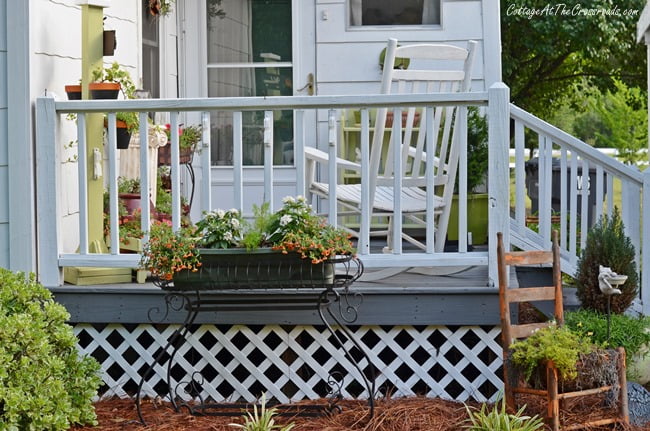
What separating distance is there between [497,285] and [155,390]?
1.63m

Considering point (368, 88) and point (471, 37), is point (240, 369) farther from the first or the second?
point (471, 37)

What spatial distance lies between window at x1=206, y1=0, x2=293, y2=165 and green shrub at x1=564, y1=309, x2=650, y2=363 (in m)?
2.66

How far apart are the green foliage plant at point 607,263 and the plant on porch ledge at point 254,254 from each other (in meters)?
1.30

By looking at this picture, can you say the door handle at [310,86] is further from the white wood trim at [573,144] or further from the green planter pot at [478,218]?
the white wood trim at [573,144]

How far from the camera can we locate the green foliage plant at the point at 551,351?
12.8 feet

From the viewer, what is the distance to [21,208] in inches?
177

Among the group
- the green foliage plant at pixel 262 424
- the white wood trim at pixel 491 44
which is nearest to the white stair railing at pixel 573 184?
the white wood trim at pixel 491 44

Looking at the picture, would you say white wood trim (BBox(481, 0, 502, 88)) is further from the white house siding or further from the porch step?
the porch step

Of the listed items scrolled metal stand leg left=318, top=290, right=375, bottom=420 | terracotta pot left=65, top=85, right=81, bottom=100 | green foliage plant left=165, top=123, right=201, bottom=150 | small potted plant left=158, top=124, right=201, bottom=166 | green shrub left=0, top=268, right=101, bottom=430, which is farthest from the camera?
green foliage plant left=165, top=123, right=201, bottom=150

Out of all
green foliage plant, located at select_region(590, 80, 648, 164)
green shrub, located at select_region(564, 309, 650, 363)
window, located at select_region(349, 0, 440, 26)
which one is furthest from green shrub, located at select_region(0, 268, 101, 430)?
green foliage plant, located at select_region(590, 80, 648, 164)

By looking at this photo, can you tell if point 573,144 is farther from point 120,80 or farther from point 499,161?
point 120,80

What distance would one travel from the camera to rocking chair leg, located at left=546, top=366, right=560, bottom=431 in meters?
3.92

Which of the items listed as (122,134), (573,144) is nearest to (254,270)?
(122,134)

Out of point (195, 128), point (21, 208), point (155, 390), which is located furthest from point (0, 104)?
point (195, 128)
